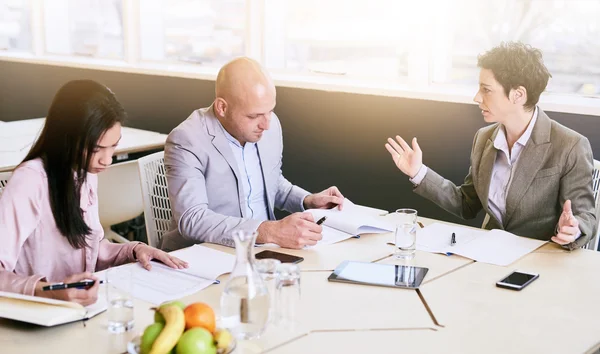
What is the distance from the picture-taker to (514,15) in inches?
137

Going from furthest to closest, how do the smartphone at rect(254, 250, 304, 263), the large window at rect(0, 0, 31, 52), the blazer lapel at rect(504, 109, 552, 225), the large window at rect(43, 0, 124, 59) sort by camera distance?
the large window at rect(0, 0, 31, 52) < the large window at rect(43, 0, 124, 59) < the blazer lapel at rect(504, 109, 552, 225) < the smartphone at rect(254, 250, 304, 263)

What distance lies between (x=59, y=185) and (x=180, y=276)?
43 cm

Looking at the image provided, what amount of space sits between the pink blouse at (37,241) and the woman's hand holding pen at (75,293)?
1.0 inches

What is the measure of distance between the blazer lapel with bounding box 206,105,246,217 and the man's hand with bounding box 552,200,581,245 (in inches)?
46.1

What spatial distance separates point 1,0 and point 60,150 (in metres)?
5.30

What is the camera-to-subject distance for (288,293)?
1.87 metres

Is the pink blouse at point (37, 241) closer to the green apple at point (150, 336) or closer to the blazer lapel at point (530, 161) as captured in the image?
the green apple at point (150, 336)

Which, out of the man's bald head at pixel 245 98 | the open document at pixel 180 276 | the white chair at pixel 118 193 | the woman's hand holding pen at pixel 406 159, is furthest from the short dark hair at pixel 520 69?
the white chair at pixel 118 193

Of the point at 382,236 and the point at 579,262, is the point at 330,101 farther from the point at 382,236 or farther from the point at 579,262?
the point at 579,262

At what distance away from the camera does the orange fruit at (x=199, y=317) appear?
147cm

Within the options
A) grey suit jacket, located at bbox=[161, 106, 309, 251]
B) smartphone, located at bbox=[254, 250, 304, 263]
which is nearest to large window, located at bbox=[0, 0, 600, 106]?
grey suit jacket, located at bbox=[161, 106, 309, 251]

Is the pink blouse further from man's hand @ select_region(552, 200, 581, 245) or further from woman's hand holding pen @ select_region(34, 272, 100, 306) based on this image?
man's hand @ select_region(552, 200, 581, 245)

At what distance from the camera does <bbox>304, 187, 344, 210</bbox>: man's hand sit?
110 inches

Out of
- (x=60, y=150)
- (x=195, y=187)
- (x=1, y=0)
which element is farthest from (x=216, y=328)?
(x=1, y=0)
